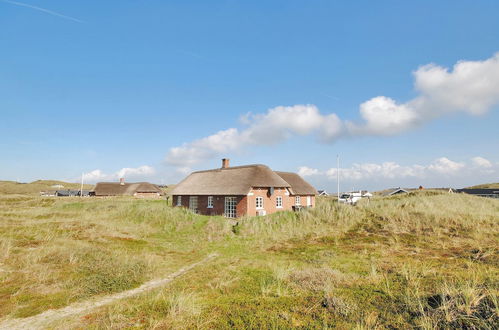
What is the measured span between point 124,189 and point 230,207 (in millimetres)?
57846

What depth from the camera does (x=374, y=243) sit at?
13328 millimetres

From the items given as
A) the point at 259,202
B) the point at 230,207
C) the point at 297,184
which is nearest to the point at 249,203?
the point at 259,202

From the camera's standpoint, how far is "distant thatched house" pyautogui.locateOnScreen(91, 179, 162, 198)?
7031cm

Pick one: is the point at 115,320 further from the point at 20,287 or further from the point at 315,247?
the point at 315,247

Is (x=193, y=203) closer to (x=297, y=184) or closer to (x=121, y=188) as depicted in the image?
(x=297, y=184)

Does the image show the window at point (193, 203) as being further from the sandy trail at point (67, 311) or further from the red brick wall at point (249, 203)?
the sandy trail at point (67, 311)

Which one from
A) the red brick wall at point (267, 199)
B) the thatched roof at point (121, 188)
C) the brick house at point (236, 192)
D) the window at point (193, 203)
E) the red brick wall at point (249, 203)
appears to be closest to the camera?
the red brick wall at point (249, 203)

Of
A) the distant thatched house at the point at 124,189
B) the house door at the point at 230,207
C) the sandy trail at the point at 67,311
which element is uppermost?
the distant thatched house at the point at 124,189

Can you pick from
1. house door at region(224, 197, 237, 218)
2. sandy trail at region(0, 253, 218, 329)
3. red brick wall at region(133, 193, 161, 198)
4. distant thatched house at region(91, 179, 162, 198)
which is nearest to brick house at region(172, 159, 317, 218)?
house door at region(224, 197, 237, 218)

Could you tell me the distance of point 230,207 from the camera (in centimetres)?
2748

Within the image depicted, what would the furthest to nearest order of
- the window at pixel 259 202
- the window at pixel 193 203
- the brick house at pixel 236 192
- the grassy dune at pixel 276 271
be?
the window at pixel 193 203, the window at pixel 259 202, the brick house at pixel 236 192, the grassy dune at pixel 276 271

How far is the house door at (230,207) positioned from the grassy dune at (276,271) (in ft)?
28.8

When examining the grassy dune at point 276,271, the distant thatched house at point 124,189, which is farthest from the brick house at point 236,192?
the distant thatched house at point 124,189

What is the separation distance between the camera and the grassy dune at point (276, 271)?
5.15 m
